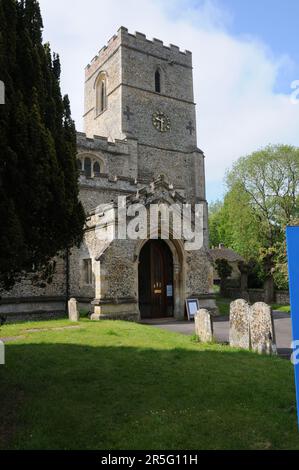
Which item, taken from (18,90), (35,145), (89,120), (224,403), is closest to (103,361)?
(224,403)

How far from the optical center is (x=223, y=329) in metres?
12.9

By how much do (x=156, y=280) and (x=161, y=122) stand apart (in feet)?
56.6

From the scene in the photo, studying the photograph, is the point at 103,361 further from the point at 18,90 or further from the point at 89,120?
the point at 89,120

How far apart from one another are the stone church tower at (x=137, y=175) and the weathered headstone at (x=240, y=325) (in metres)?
6.06

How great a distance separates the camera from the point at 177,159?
30344mm

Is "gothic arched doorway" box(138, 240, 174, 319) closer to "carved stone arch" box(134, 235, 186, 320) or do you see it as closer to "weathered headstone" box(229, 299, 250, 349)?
"carved stone arch" box(134, 235, 186, 320)

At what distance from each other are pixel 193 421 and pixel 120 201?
1120cm

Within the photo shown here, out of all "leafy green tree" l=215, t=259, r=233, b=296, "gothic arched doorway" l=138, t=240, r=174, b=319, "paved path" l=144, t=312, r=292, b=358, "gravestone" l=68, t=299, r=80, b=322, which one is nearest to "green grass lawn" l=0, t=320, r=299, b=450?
"paved path" l=144, t=312, r=292, b=358

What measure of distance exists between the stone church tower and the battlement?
0.08 meters

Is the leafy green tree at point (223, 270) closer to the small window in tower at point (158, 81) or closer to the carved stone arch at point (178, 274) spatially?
the carved stone arch at point (178, 274)

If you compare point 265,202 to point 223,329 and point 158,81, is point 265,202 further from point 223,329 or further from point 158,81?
point 223,329

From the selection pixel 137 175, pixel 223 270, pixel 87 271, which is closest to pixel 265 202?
pixel 223 270

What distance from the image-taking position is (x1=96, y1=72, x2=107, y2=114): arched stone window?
32156mm

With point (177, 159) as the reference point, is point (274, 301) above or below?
below
